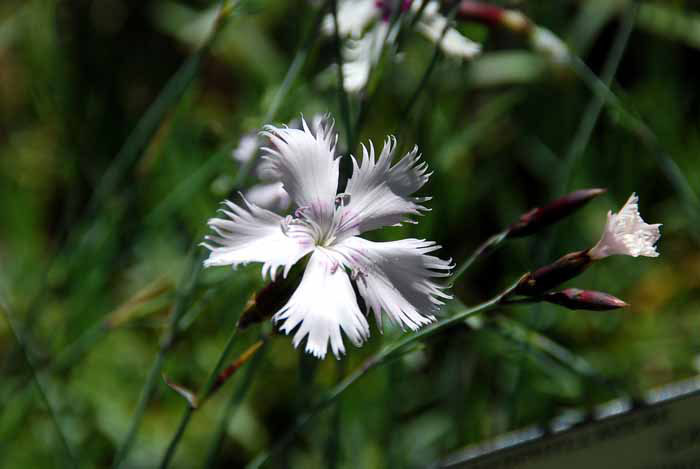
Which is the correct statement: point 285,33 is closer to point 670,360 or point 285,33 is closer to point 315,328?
point 670,360

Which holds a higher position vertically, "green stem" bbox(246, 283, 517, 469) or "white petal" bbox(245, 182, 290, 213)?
"white petal" bbox(245, 182, 290, 213)

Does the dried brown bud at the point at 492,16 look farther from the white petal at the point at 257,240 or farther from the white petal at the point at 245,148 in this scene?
the white petal at the point at 257,240

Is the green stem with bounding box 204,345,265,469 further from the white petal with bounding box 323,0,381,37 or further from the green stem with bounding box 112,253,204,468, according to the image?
the white petal with bounding box 323,0,381,37

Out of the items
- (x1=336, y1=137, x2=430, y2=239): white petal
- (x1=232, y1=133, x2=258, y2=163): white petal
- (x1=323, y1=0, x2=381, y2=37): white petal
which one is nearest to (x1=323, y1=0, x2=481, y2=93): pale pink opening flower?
(x1=323, y1=0, x2=381, y2=37): white petal

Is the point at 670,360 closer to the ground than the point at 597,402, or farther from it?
farther from it

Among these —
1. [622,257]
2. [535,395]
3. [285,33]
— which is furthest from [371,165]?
[285,33]

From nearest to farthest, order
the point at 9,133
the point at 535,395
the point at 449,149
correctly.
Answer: the point at 535,395, the point at 449,149, the point at 9,133

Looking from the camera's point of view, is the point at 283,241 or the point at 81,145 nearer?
the point at 283,241
